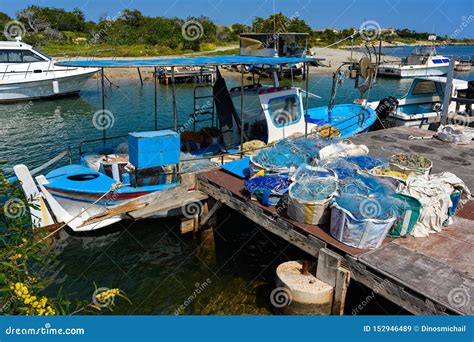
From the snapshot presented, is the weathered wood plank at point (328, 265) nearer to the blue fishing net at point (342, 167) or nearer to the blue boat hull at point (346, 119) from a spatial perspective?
the blue fishing net at point (342, 167)

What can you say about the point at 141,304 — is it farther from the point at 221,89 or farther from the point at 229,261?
the point at 221,89

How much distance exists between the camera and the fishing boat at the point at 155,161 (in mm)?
9445

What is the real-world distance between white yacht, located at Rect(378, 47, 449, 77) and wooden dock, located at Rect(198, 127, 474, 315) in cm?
3746

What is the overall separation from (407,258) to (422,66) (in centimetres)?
4236

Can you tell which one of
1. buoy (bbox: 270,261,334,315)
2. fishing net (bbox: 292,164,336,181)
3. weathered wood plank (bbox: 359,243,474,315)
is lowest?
buoy (bbox: 270,261,334,315)

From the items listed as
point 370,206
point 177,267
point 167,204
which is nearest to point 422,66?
point 167,204

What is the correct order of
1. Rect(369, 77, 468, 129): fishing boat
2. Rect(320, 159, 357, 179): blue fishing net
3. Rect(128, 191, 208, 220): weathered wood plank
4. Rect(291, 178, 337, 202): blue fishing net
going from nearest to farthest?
Rect(291, 178, 337, 202): blue fishing net, Rect(320, 159, 357, 179): blue fishing net, Rect(128, 191, 208, 220): weathered wood plank, Rect(369, 77, 468, 129): fishing boat

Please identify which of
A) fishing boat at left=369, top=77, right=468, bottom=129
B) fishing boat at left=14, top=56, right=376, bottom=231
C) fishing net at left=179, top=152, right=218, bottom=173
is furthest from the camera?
fishing boat at left=369, top=77, right=468, bottom=129

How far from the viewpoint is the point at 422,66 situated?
43.3 metres

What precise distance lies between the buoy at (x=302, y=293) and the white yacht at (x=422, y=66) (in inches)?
1617

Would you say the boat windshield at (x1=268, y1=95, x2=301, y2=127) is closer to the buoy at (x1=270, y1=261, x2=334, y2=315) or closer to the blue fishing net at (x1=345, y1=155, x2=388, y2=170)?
the blue fishing net at (x1=345, y1=155, x2=388, y2=170)

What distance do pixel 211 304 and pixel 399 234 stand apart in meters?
3.98

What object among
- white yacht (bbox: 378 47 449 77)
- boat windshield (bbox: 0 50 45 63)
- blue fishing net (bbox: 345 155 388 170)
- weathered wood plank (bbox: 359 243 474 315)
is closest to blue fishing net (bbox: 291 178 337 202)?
weathered wood plank (bbox: 359 243 474 315)

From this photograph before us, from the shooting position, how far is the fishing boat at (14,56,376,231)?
9.45 m
